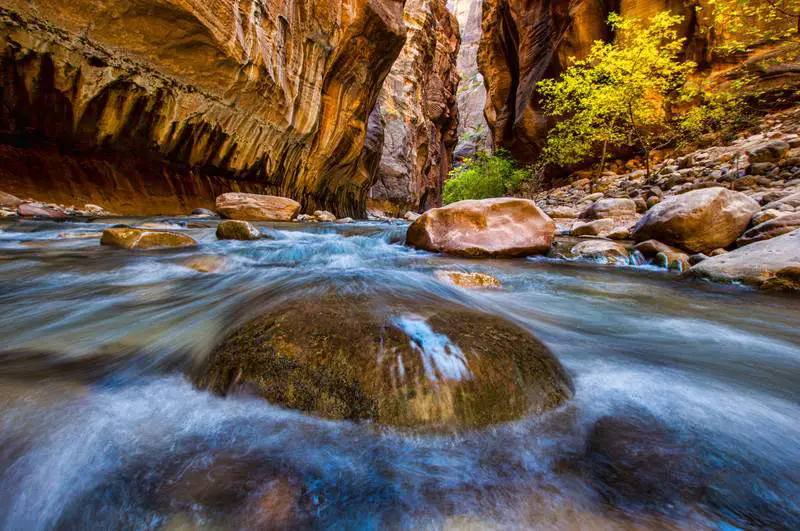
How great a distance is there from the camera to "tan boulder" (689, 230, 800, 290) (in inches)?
106

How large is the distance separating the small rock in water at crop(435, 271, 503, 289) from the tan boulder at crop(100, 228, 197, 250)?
11.1ft

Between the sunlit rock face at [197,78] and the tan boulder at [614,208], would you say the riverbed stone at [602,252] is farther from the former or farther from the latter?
the sunlit rock face at [197,78]

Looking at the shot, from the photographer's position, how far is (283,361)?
1.14 meters

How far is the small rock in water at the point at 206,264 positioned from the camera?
3.22 meters

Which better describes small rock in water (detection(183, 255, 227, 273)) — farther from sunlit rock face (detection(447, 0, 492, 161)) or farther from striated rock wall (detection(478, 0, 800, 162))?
sunlit rock face (detection(447, 0, 492, 161))

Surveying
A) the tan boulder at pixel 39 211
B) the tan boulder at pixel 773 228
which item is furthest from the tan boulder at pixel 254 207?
the tan boulder at pixel 773 228

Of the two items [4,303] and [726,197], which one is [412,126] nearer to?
[726,197]

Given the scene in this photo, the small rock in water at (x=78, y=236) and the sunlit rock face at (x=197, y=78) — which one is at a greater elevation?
the sunlit rock face at (x=197, y=78)

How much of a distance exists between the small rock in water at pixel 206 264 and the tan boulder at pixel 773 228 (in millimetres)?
A: 5720

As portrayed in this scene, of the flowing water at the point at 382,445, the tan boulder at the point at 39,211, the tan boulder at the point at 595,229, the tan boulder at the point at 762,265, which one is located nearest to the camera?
the flowing water at the point at 382,445

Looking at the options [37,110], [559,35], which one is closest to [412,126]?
[559,35]

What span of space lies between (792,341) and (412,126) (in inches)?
959

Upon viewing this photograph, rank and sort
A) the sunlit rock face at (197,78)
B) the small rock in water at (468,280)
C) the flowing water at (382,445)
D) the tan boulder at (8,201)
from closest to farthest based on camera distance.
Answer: the flowing water at (382,445)
the small rock in water at (468,280)
the sunlit rock face at (197,78)
the tan boulder at (8,201)

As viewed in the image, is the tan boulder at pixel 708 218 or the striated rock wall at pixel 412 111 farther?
the striated rock wall at pixel 412 111
